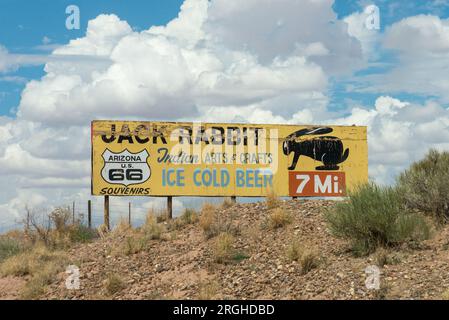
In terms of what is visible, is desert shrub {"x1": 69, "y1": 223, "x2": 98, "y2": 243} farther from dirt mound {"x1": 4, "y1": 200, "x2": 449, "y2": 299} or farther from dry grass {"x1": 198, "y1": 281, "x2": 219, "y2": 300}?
dry grass {"x1": 198, "y1": 281, "x2": 219, "y2": 300}

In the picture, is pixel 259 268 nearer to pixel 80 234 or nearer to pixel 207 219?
pixel 207 219

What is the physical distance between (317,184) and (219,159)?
4517 millimetres

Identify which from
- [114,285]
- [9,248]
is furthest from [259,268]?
[9,248]

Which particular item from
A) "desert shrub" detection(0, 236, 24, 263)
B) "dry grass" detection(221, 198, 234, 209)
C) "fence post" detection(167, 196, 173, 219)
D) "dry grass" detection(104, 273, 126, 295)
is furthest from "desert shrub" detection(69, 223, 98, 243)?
"dry grass" detection(104, 273, 126, 295)

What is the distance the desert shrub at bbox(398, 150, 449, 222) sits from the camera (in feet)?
57.2

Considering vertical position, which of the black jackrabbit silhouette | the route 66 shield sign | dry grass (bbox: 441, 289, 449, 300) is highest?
the black jackrabbit silhouette

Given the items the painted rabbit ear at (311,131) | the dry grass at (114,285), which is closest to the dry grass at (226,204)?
the painted rabbit ear at (311,131)

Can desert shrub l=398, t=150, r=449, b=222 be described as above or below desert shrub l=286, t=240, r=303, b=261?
above

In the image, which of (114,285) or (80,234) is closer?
(114,285)

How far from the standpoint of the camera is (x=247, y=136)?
85.4 feet

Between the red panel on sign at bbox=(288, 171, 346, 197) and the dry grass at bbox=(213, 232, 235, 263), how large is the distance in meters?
9.61

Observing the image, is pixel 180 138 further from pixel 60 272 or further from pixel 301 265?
pixel 301 265

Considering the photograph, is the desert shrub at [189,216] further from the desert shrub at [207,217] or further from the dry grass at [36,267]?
the dry grass at [36,267]

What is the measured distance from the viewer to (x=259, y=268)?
1501 cm
